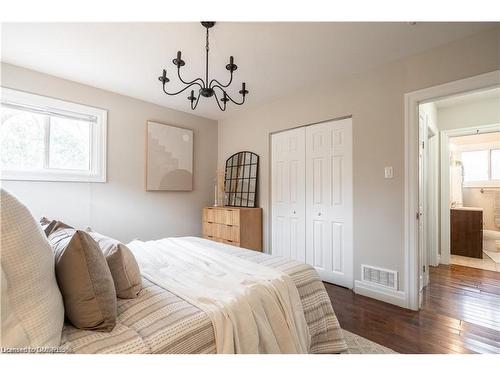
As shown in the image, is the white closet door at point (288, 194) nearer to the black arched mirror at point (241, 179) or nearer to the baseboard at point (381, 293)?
the black arched mirror at point (241, 179)

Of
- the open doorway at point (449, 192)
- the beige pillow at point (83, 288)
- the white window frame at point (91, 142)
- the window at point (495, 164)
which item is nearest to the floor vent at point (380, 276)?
the open doorway at point (449, 192)

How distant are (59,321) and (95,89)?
307cm

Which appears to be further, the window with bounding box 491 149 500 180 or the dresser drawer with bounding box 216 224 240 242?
the window with bounding box 491 149 500 180

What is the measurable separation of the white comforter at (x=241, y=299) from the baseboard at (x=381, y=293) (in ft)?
5.05

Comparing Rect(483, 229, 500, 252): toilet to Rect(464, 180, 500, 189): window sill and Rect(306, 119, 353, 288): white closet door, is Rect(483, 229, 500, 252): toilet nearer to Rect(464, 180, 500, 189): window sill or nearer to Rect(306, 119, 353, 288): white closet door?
Rect(464, 180, 500, 189): window sill

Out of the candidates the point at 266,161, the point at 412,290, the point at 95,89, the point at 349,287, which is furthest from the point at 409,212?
the point at 95,89

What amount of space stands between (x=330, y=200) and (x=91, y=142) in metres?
3.17

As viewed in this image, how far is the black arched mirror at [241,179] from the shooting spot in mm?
3705

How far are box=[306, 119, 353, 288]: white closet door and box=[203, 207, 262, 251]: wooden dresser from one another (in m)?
0.79

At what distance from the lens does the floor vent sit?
7.73 ft

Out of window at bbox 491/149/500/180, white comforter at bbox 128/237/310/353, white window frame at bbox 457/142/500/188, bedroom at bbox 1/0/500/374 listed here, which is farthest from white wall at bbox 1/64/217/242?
window at bbox 491/149/500/180

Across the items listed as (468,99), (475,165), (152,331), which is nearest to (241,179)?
(152,331)

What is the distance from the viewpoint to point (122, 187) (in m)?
3.18

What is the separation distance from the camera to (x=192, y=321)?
0.93 m
